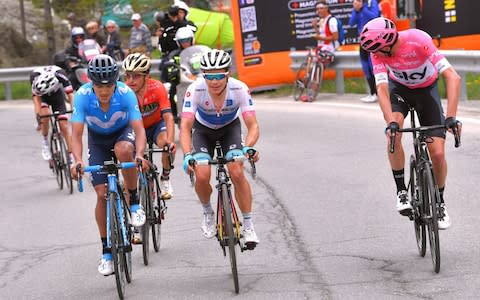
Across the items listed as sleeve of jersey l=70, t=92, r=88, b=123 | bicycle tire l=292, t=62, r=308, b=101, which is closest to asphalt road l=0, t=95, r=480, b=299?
sleeve of jersey l=70, t=92, r=88, b=123

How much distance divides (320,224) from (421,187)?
2.12 metres

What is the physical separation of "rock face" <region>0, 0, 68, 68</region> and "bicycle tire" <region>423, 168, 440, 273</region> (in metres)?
26.4

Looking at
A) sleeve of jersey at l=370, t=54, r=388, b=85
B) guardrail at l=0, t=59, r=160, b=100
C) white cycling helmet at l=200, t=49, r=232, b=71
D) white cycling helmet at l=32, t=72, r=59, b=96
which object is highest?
white cycling helmet at l=200, t=49, r=232, b=71

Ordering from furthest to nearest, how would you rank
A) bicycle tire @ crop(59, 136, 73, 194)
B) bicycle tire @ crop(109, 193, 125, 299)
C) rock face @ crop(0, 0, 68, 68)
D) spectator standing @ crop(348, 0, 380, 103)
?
rock face @ crop(0, 0, 68, 68) → spectator standing @ crop(348, 0, 380, 103) → bicycle tire @ crop(59, 136, 73, 194) → bicycle tire @ crop(109, 193, 125, 299)

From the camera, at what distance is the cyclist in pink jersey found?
870cm

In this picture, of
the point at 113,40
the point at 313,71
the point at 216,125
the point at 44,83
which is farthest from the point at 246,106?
the point at 113,40

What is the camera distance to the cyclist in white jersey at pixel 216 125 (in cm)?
868

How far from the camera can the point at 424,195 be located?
8617 millimetres

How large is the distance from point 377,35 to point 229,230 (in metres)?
1.89

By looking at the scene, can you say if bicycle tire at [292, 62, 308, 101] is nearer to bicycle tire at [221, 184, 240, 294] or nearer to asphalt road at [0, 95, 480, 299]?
asphalt road at [0, 95, 480, 299]

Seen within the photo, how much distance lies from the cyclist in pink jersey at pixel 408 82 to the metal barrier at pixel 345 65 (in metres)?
9.04

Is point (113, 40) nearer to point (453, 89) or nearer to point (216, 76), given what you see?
point (216, 76)

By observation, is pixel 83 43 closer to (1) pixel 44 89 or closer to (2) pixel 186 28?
(2) pixel 186 28

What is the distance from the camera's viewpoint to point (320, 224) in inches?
420
